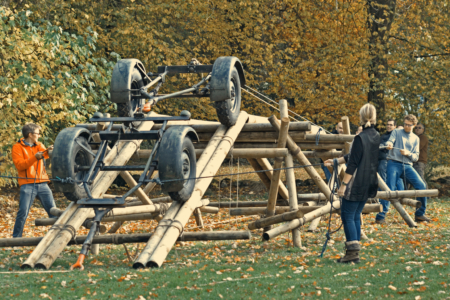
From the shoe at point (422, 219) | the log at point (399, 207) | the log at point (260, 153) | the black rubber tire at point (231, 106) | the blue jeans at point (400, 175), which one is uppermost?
the black rubber tire at point (231, 106)

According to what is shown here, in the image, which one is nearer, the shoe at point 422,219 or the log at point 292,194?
the log at point 292,194

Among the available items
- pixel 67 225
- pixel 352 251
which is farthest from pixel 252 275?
pixel 67 225

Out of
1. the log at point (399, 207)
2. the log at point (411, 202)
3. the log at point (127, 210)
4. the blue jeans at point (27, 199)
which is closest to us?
the log at point (127, 210)

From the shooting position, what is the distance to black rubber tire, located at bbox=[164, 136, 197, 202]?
24.1ft

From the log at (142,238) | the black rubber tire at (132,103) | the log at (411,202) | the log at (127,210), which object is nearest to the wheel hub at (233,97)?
the black rubber tire at (132,103)

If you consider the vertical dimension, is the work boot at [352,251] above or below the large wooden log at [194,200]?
below

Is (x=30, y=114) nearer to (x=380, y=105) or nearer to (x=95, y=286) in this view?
(x=95, y=286)

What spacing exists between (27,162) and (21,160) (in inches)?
4.9

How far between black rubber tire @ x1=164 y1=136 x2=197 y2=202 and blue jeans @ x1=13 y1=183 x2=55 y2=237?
2731 mm

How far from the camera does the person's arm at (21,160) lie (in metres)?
8.94

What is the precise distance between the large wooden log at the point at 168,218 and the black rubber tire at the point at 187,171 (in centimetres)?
18

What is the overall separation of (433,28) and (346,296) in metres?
16.3

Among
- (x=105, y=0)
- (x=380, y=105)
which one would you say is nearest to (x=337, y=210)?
(x=380, y=105)

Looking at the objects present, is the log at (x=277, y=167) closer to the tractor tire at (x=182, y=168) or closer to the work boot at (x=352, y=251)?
the tractor tire at (x=182, y=168)
